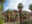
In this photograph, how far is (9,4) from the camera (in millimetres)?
963

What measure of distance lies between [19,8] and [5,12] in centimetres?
16

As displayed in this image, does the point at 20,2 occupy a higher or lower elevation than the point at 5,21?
higher

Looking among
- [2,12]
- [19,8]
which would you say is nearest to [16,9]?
[19,8]

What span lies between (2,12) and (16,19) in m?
0.17

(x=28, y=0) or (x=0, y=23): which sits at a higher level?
(x=28, y=0)

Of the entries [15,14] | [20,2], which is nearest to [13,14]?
[15,14]

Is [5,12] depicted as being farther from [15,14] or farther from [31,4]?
[31,4]

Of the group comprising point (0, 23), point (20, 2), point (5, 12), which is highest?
point (20, 2)

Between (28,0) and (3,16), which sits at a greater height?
(28,0)

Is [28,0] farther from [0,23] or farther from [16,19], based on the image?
[0,23]

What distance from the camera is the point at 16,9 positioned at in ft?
3.16

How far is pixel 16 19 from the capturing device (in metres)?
0.96

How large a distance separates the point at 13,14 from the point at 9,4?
0.38 feet

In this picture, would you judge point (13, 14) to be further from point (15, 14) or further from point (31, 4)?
point (31, 4)
